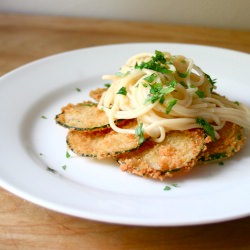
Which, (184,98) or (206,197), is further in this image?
(184,98)

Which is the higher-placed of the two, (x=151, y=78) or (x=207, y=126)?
(x=151, y=78)

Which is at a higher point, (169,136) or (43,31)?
(169,136)

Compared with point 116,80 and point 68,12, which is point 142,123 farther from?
point 68,12

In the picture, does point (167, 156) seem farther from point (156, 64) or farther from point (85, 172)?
point (156, 64)

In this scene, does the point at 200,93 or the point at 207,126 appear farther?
the point at 200,93

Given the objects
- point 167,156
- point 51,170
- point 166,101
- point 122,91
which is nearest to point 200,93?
point 166,101

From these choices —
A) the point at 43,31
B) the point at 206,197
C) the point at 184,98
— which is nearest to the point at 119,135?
the point at 184,98

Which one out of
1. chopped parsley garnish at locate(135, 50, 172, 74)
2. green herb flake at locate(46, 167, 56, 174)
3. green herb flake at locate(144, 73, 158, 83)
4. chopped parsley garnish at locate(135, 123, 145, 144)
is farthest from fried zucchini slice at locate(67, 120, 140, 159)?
chopped parsley garnish at locate(135, 50, 172, 74)

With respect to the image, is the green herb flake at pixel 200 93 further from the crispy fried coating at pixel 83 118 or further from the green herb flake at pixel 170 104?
the crispy fried coating at pixel 83 118
